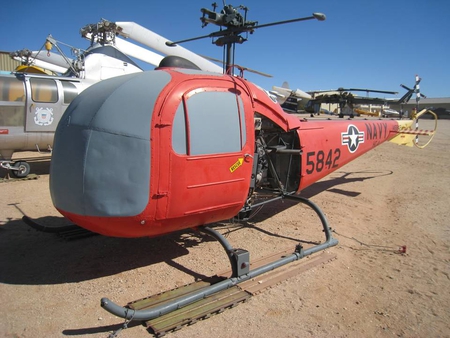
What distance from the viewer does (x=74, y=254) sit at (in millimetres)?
4363

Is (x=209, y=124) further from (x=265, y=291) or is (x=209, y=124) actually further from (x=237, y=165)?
(x=265, y=291)

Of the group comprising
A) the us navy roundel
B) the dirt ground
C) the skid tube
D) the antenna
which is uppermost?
the antenna

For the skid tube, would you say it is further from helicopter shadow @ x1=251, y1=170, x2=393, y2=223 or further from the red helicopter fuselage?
helicopter shadow @ x1=251, y1=170, x2=393, y2=223

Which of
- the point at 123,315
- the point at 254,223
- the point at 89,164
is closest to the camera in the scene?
the point at 123,315

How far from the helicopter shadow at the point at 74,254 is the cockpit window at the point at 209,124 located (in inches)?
62.2

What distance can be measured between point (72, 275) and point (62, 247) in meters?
0.87

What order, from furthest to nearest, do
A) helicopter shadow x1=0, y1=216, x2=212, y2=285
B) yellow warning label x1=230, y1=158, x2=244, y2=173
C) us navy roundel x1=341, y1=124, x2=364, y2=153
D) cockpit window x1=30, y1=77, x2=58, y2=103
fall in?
cockpit window x1=30, y1=77, x2=58, y2=103, us navy roundel x1=341, y1=124, x2=364, y2=153, helicopter shadow x1=0, y1=216, x2=212, y2=285, yellow warning label x1=230, y1=158, x2=244, y2=173

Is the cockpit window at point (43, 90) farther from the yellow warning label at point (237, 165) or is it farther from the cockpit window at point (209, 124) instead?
the yellow warning label at point (237, 165)

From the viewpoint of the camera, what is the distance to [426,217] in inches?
255

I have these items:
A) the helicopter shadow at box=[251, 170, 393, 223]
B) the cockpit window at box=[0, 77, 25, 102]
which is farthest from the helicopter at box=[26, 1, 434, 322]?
the cockpit window at box=[0, 77, 25, 102]

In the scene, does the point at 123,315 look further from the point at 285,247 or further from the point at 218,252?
the point at 285,247

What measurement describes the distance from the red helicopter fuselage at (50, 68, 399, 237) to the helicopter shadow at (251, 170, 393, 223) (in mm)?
2593

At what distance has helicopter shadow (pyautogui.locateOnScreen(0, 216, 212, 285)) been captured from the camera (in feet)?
12.6

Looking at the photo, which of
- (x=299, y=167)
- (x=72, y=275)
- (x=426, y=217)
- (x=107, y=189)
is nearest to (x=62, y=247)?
(x=72, y=275)
